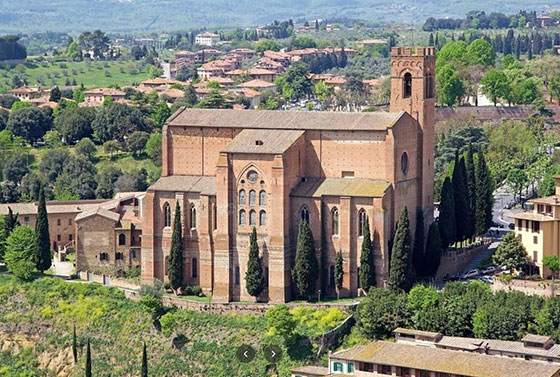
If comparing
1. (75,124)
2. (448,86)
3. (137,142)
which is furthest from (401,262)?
(448,86)

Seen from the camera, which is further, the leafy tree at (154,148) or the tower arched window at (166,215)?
the leafy tree at (154,148)

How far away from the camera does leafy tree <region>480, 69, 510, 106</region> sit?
11012cm

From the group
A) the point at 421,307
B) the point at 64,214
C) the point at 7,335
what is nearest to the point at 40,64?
the point at 64,214

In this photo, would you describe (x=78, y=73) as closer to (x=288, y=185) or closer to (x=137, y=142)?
(x=137, y=142)

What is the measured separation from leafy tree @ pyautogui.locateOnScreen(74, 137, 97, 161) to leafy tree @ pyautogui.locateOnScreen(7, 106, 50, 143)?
5404 millimetres

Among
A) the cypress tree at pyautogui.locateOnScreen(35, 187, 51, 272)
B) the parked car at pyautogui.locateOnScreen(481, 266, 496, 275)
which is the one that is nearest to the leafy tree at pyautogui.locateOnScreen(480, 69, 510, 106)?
the parked car at pyautogui.locateOnScreen(481, 266, 496, 275)

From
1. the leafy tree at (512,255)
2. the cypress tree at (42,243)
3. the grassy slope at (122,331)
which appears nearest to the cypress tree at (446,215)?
the leafy tree at (512,255)

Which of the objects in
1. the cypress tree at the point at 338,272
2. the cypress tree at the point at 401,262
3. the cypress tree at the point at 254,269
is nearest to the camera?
the cypress tree at the point at 401,262

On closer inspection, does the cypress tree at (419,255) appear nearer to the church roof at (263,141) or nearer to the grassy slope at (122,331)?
the church roof at (263,141)

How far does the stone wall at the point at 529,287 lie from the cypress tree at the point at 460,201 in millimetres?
8482

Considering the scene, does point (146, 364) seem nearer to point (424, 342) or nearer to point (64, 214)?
point (424, 342)

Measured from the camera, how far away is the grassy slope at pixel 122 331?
64625 millimetres

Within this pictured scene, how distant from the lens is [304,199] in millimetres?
67500

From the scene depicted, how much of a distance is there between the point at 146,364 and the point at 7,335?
9961mm
